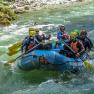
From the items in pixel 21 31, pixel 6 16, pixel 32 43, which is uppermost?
pixel 32 43

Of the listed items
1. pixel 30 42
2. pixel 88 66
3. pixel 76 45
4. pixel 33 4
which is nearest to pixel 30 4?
pixel 33 4

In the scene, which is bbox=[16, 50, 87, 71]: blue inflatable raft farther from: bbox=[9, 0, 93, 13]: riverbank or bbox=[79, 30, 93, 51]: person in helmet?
Answer: bbox=[9, 0, 93, 13]: riverbank

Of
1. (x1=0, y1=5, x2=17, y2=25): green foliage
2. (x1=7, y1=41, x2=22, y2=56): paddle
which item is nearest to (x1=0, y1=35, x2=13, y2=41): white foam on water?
(x1=0, y1=5, x2=17, y2=25): green foliage

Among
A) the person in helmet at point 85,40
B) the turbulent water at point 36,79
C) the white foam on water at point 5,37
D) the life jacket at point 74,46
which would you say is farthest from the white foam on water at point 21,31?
the life jacket at point 74,46

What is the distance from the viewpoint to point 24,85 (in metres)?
12.0

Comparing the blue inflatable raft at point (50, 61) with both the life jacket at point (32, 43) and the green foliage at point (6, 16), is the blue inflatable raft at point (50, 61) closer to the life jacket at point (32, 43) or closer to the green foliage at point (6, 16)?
the life jacket at point (32, 43)

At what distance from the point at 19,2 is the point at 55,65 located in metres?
16.5

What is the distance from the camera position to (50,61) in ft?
40.2

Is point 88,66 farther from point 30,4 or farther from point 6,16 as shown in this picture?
point 30,4

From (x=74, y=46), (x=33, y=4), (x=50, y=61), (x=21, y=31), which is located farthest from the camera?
(x=33, y=4)

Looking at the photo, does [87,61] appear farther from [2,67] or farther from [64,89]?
[2,67]

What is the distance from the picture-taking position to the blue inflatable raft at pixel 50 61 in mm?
12281

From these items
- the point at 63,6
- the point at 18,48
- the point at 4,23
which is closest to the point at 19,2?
the point at 63,6

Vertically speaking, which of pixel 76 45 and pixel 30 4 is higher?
pixel 76 45
